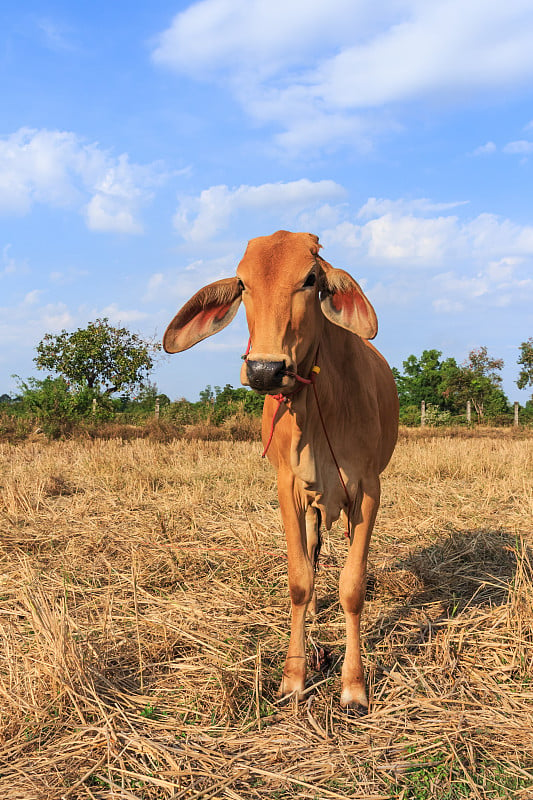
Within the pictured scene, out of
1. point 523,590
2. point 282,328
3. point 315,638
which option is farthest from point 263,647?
point 282,328

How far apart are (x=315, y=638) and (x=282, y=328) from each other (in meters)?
1.80

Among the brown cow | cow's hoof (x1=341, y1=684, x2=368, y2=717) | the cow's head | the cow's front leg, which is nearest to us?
the cow's head

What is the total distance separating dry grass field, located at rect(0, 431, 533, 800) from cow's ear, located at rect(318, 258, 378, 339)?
1.50 m

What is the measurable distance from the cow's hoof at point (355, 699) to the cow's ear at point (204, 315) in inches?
67.0

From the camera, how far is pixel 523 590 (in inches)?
124

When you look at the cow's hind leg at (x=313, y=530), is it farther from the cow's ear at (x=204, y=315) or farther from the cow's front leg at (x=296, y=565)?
the cow's ear at (x=204, y=315)

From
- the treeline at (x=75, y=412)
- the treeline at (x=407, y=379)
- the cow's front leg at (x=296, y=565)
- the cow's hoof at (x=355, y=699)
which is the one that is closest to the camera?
the cow's hoof at (x=355, y=699)

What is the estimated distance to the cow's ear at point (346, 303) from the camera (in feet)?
8.08

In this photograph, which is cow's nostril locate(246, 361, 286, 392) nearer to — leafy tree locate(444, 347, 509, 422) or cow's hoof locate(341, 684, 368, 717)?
cow's hoof locate(341, 684, 368, 717)

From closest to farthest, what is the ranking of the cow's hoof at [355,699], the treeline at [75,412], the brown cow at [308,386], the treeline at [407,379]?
the brown cow at [308,386] → the cow's hoof at [355,699] → the treeline at [75,412] → the treeline at [407,379]

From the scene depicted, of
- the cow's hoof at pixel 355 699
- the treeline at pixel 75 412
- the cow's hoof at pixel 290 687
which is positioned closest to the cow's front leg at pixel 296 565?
the cow's hoof at pixel 290 687

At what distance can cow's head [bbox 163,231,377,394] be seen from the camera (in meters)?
2.29

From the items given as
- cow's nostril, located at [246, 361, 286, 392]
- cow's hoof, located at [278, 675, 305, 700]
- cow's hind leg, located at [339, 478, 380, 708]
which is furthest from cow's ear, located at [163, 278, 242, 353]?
cow's hoof, located at [278, 675, 305, 700]

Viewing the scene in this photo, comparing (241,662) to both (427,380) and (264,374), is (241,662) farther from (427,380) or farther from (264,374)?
(427,380)
